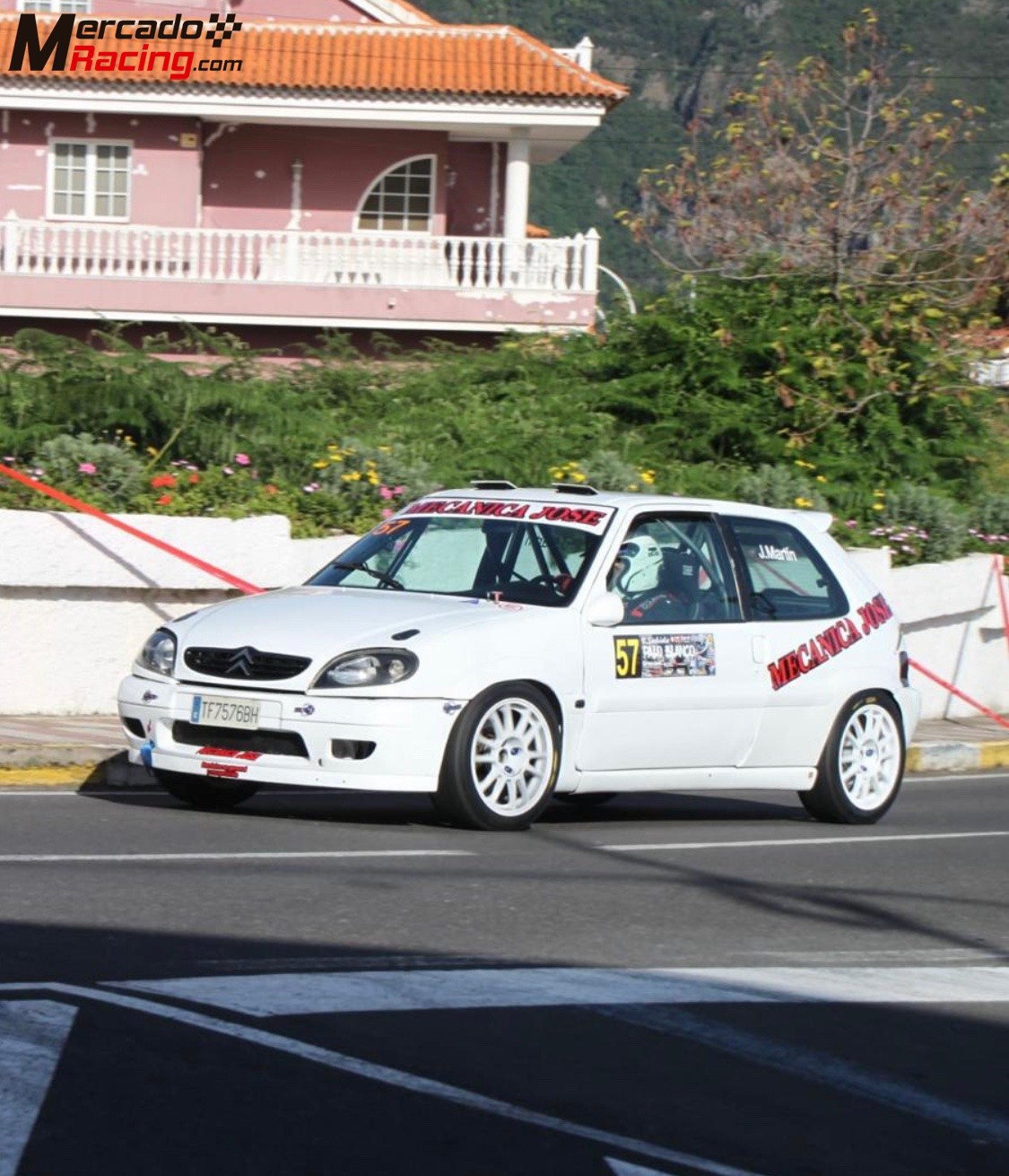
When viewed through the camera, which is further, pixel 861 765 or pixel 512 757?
pixel 861 765

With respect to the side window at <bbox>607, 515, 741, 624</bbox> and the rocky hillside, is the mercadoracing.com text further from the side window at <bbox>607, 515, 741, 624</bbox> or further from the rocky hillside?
the rocky hillside

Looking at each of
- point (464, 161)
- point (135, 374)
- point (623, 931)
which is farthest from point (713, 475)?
point (464, 161)

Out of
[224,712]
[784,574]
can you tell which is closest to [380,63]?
[784,574]

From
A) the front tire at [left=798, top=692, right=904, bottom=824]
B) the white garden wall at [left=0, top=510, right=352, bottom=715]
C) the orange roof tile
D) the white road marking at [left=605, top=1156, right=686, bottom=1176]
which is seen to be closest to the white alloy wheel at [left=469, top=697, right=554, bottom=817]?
the front tire at [left=798, top=692, right=904, bottom=824]

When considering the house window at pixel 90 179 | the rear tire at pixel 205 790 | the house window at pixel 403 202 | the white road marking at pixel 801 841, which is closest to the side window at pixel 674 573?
the white road marking at pixel 801 841

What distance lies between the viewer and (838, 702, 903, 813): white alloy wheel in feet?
37.6

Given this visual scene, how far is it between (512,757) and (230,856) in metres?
1.67

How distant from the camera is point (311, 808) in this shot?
1100 centimetres

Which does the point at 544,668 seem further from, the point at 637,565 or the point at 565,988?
the point at 565,988

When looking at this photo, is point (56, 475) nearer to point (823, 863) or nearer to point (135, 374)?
point (135, 374)

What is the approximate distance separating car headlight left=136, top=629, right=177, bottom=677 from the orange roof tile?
65.4 feet

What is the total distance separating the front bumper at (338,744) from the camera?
9422mm

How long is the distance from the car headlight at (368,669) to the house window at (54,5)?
81.3ft

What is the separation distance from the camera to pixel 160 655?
10109 mm
